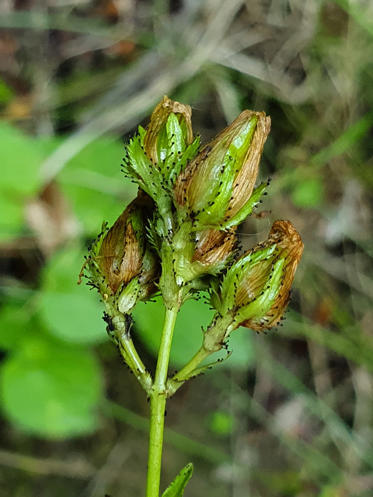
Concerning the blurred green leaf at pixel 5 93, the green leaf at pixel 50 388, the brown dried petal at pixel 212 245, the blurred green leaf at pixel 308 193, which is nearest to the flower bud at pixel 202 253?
the brown dried petal at pixel 212 245

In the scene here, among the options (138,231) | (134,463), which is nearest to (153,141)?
(138,231)

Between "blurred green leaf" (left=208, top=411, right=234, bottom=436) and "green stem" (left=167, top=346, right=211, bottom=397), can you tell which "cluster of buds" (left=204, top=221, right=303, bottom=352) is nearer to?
"green stem" (left=167, top=346, right=211, bottom=397)

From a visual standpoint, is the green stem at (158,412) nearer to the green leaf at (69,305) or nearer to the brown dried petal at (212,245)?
the brown dried petal at (212,245)

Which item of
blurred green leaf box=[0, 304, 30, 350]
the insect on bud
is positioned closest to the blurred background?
blurred green leaf box=[0, 304, 30, 350]

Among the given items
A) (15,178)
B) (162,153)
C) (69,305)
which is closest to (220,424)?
(69,305)

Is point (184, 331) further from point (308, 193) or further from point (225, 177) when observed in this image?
point (225, 177)
